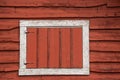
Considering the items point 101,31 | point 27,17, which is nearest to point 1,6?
point 27,17

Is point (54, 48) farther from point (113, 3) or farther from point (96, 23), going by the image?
point (113, 3)

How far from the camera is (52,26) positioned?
969cm

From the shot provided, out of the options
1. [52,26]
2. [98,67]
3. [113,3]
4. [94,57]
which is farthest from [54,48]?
[113,3]

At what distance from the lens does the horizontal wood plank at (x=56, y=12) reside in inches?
382

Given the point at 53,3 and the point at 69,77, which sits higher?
the point at 53,3

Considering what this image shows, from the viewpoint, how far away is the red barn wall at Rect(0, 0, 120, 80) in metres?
9.69

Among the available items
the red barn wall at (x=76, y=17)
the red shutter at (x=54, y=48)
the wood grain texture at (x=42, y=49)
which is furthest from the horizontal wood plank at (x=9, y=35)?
the wood grain texture at (x=42, y=49)

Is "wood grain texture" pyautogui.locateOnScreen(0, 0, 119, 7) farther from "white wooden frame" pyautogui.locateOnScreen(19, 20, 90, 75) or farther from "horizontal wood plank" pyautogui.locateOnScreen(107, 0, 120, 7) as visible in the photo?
"white wooden frame" pyautogui.locateOnScreen(19, 20, 90, 75)

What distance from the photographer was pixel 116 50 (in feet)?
31.8

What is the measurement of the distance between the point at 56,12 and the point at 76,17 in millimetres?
346

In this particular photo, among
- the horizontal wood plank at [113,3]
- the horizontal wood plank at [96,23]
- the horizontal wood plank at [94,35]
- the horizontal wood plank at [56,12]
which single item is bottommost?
the horizontal wood plank at [94,35]

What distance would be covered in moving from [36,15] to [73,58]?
95 cm

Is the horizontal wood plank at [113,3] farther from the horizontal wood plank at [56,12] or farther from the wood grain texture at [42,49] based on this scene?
the wood grain texture at [42,49]

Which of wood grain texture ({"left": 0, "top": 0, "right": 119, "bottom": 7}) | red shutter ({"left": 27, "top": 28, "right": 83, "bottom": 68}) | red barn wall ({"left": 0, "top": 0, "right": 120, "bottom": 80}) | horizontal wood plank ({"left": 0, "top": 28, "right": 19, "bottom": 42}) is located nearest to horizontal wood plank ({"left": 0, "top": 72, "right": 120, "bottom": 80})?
red barn wall ({"left": 0, "top": 0, "right": 120, "bottom": 80})
